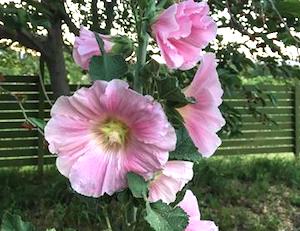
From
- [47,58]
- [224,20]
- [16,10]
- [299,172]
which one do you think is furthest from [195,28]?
[299,172]

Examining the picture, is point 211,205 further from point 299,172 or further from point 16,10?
point 16,10

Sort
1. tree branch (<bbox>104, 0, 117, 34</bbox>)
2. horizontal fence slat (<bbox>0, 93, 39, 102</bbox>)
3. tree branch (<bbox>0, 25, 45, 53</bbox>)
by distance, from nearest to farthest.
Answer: tree branch (<bbox>0, 25, 45, 53</bbox>) → tree branch (<bbox>104, 0, 117, 34</bbox>) → horizontal fence slat (<bbox>0, 93, 39, 102</bbox>)

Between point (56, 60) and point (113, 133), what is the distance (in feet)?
12.6

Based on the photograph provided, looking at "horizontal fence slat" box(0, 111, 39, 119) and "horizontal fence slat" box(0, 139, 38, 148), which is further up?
"horizontal fence slat" box(0, 111, 39, 119)

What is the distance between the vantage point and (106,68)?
0.76 m

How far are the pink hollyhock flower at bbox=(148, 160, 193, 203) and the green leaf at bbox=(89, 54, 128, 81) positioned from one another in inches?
5.8

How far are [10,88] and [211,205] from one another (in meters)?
2.71

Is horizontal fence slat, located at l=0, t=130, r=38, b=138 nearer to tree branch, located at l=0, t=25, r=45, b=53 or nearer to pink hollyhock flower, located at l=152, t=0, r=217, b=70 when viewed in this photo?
tree branch, located at l=0, t=25, r=45, b=53

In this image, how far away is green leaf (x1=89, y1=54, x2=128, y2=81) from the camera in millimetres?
758

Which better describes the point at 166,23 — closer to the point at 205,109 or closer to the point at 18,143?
the point at 205,109

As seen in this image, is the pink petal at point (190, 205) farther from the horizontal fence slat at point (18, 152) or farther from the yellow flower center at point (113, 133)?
the horizontal fence slat at point (18, 152)

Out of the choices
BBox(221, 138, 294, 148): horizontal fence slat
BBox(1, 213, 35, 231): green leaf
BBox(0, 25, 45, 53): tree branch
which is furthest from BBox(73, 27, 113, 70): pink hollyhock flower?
BBox(221, 138, 294, 148): horizontal fence slat

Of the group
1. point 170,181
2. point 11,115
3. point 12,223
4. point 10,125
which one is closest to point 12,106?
point 11,115

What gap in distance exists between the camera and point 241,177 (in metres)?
6.51
